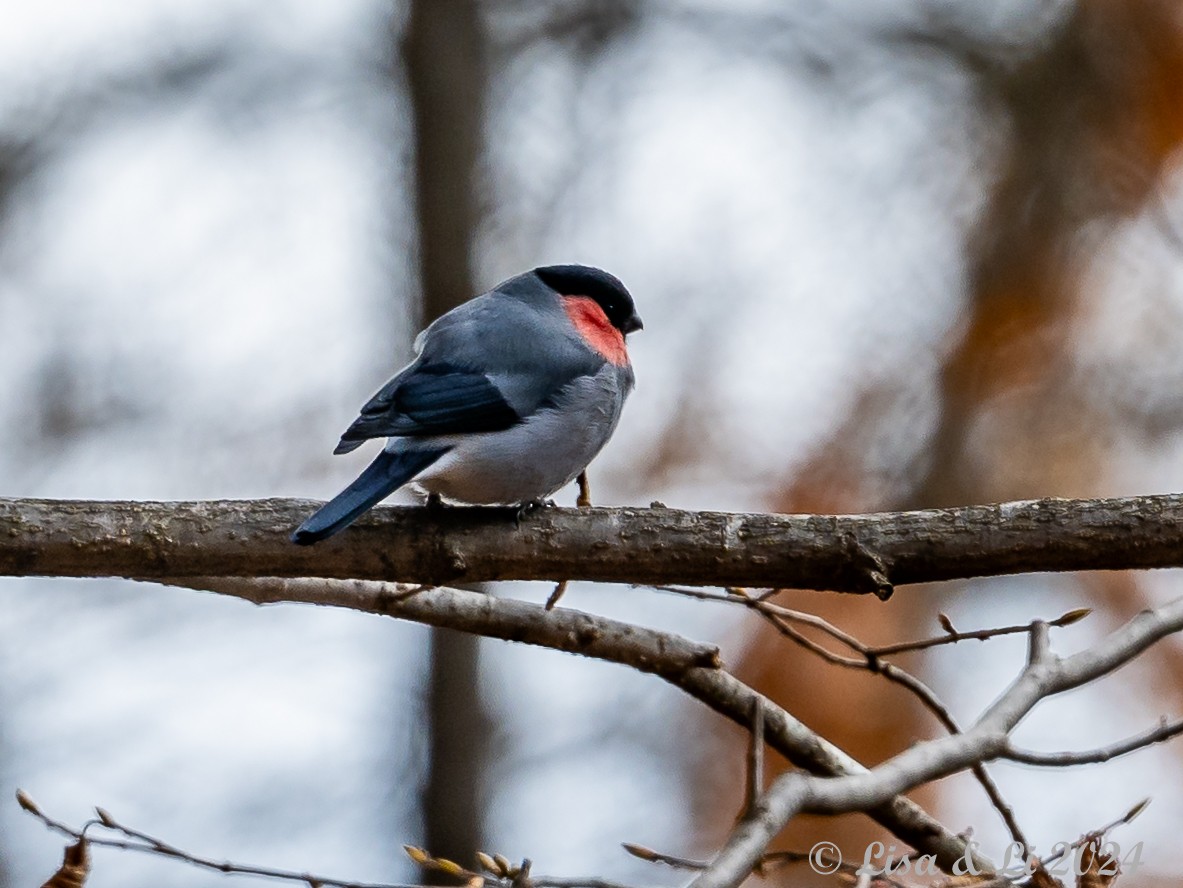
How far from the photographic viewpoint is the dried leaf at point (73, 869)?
265cm

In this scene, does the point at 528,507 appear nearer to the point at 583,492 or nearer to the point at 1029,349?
the point at 583,492

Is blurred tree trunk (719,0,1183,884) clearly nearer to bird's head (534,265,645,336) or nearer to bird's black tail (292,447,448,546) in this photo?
bird's head (534,265,645,336)

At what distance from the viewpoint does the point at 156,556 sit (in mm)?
2891

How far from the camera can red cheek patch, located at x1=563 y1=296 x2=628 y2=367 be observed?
4141 millimetres

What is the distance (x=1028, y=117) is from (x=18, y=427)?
216 inches

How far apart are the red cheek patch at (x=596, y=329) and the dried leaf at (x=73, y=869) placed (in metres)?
2.03

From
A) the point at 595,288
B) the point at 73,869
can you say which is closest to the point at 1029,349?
the point at 595,288

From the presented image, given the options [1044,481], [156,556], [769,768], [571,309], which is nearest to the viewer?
[156,556]

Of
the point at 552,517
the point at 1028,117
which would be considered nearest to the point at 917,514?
the point at 552,517

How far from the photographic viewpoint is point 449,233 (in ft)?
24.2

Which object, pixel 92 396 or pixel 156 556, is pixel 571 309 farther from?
pixel 92 396

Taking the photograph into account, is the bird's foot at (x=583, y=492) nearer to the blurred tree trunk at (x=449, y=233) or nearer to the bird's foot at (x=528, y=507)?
the bird's foot at (x=528, y=507)

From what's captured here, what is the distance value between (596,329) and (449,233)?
10.7 ft

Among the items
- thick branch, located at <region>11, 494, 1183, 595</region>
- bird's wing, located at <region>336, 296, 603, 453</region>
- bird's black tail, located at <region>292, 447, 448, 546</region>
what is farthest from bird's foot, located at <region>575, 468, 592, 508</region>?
thick branch, located at <region>11, 494, 1183, 595</region>
